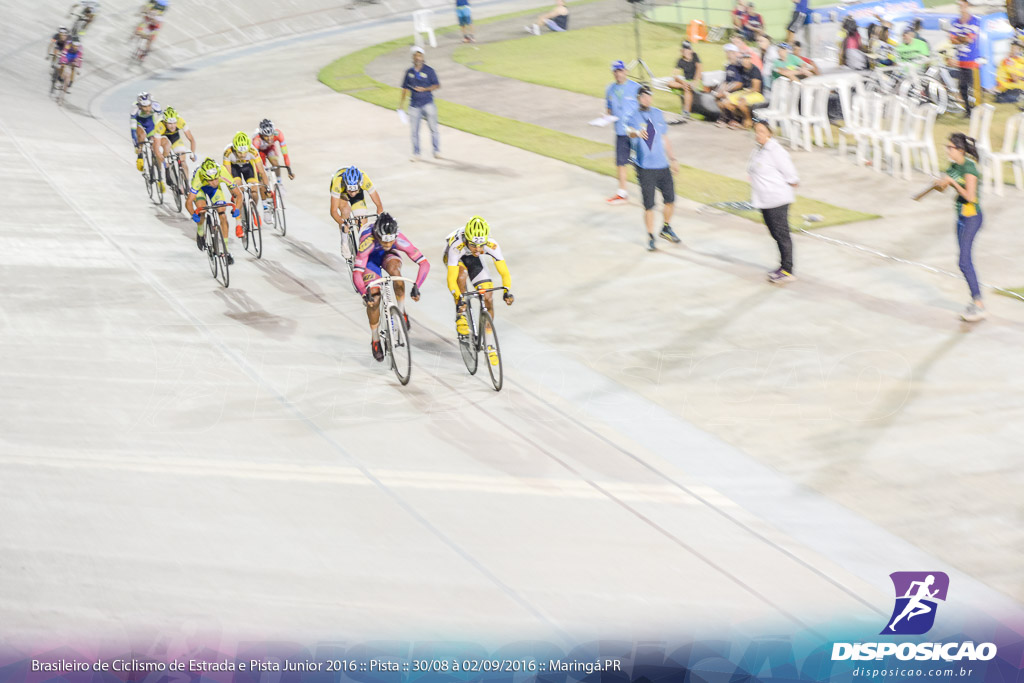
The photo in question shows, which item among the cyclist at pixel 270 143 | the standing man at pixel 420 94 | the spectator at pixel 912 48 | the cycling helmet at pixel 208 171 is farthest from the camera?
the spectator at pixel 912 48

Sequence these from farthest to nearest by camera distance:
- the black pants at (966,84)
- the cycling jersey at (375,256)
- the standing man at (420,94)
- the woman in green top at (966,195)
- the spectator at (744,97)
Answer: the black pants at (966,84) < the spectator at (744,97) < the standing man at (420,94) < the woman in green top at (966,195) < the cycling jersey at (375,256)

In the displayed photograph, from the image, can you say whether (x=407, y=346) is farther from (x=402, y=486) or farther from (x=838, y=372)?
(x=838, y=372)

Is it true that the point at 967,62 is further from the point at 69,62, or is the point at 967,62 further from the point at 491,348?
the point at 69,62

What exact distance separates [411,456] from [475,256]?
6.58 feet

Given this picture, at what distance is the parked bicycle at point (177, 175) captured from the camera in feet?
Result: 50.9

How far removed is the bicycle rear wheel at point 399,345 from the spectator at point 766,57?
10988mm

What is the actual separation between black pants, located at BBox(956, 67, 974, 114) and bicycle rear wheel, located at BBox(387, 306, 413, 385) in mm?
12673

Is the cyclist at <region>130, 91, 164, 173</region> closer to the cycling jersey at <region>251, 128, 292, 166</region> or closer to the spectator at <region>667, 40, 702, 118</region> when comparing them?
the cycling jersey at <region>251, 128, 292, 166</region>

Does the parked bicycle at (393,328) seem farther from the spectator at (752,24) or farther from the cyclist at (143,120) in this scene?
the spectator at (752,24)

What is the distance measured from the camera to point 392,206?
15.4 metres

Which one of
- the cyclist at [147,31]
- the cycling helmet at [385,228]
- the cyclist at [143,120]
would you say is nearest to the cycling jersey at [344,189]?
the cycling helmet at [385,228]

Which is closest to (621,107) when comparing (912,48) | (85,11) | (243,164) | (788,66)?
(243,164)

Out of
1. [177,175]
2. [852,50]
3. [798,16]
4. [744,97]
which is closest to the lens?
[177,175]

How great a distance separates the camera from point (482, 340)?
9.36 metres
